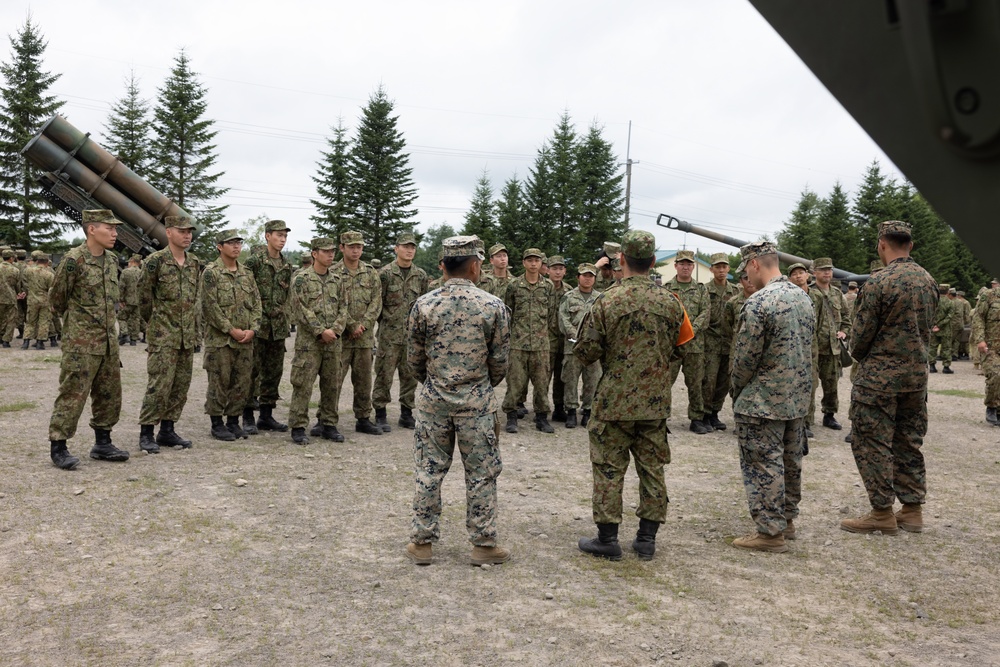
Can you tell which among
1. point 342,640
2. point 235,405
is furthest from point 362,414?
A: point 342,640

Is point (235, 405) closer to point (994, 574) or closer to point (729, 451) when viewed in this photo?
point (729, 451)

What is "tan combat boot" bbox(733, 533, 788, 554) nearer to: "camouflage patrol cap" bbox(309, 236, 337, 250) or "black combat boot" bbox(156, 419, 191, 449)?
"camouflage patrol cap" bbox(309, 236, 337, 250)

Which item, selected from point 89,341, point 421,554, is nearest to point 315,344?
point 89,341

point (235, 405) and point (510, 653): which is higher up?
point (235, 405)

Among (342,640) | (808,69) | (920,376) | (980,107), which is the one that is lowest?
(342,640)

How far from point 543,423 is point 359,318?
2757 mm

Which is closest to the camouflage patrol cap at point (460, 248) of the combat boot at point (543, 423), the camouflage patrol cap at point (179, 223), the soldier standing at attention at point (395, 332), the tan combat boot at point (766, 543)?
the tan combat boot at point (766, 543)

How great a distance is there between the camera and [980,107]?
0.87 metres

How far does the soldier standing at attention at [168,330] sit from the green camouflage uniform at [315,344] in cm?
109

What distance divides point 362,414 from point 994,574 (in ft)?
21.1

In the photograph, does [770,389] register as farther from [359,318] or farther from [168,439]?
[168,439]

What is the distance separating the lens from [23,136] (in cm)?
3366

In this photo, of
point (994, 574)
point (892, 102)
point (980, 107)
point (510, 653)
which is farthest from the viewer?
point (994, 574)

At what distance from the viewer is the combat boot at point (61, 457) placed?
6.44m
